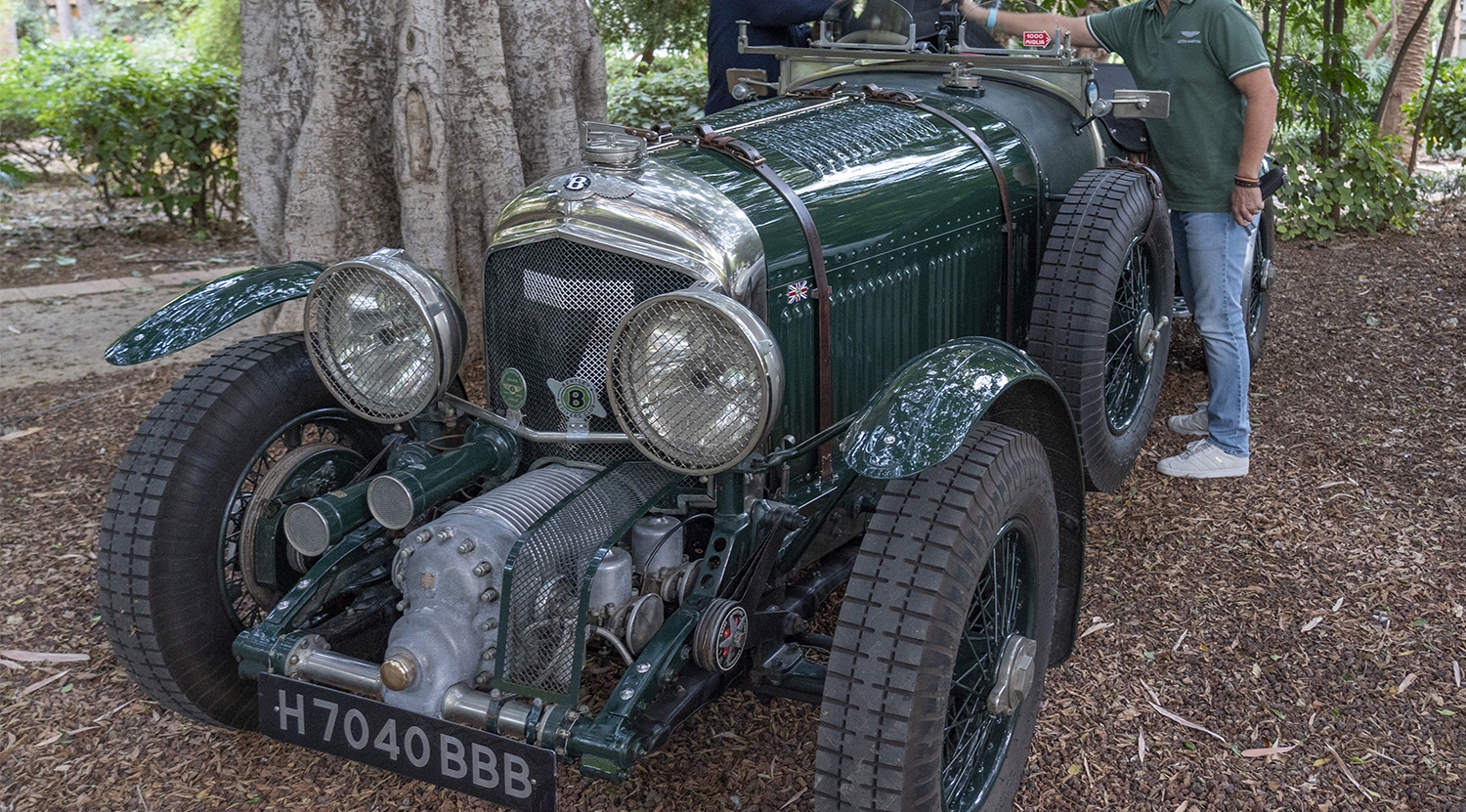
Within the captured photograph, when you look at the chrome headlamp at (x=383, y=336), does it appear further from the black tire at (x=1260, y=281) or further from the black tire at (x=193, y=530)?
the black tire at (x=1260, y=281)

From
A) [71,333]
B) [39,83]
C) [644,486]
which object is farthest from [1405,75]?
[39,83]

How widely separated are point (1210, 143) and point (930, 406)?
2.39m

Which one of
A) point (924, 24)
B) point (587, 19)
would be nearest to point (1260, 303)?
point (924, 24)

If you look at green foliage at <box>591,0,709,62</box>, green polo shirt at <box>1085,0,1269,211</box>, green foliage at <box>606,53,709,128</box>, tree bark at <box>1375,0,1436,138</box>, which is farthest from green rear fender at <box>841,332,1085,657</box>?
tree bark at <box>1375,0,1436,138</box>

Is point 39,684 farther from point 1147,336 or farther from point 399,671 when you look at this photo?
point 1147,336

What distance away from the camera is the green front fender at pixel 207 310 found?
2803mm

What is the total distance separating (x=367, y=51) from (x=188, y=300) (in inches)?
74.8

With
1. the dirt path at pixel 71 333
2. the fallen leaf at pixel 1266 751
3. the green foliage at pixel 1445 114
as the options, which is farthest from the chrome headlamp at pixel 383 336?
the green foliage at pixel 1445 114

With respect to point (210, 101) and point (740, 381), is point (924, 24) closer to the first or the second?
point (740, 381)

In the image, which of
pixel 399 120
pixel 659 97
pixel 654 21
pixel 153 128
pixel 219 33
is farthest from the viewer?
pixel 219 33

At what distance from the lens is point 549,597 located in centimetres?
236

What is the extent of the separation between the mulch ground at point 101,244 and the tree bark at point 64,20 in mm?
16682

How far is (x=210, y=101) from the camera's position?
8.15 m

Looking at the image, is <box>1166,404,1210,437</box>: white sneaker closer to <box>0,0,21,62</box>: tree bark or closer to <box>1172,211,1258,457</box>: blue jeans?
<box>1172,211,1258,457</box>: blue jeans
